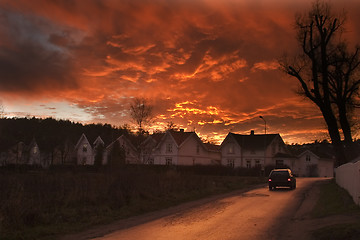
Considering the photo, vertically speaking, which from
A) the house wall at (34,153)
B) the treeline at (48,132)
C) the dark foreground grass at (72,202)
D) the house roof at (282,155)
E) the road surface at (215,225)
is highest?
the treeline at (48,132)

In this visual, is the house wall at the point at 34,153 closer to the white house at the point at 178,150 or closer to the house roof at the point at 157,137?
the house roof at the point at 157,137

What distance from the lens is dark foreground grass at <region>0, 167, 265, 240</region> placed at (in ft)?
37.6

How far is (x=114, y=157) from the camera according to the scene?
59188 millimetres

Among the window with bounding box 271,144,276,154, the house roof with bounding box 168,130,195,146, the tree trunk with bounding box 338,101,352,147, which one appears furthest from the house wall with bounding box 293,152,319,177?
the tree trunk with bounding box 338,101,352,147

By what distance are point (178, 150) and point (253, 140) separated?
19280 mm

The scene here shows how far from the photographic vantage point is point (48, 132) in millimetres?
93125

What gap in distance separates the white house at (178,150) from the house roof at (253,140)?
30.3ft

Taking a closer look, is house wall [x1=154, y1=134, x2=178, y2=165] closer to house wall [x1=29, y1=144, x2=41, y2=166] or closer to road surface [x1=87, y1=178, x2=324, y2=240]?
house wall [x1=29, y1=144, x2=41, y2=166]

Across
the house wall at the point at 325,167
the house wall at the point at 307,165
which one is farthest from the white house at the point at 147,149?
the house wall at the point at 325,167

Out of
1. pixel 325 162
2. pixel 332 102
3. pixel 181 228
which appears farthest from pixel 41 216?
pixel 325 162

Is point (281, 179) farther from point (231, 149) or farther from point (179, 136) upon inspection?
point (231, 149)

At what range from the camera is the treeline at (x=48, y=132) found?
76.0 meters

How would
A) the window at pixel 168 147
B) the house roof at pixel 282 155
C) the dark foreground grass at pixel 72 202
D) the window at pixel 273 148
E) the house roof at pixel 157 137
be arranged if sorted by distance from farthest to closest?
the house roof at pixel 157 137 → the window at pixel 273 148 → the house roof at pixel 282 155 → the window at pixel 168 147 → the dark foreground grass at pixel 72 202

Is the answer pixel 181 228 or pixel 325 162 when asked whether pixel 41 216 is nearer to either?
pixel 181 228
